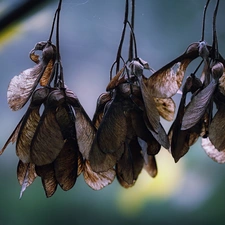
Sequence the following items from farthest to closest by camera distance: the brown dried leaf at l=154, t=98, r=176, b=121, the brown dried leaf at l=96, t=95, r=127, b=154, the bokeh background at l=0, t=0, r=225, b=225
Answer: the bokeh background at l=0, t=0, r=225, b=225 → the brown dried leaf at l=154, t=98, r=176, b=121 → the brown dried leaf at l=96, t=95, r=127, b=154

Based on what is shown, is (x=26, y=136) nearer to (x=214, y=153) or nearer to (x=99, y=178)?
(x=99, y=178)

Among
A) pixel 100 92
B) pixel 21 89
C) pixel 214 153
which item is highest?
pixel 100 92

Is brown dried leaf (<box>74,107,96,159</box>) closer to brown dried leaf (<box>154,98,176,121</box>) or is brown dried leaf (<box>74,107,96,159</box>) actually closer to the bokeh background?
brown dried leaf (<box>154,98,176,121</box>)

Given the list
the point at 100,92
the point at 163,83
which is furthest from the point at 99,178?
the point at 100,92

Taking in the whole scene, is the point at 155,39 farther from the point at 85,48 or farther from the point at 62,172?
the point at 62,172

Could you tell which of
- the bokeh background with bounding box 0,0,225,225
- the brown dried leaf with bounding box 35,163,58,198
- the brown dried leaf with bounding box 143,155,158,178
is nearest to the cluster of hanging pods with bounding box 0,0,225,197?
the brown dried leaf with bounding box 35,163,58,198

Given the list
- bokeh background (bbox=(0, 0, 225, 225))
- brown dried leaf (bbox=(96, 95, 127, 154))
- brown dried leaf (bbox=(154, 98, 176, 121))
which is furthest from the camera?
bokeh background (bbox=(0, 0, 225, 225))

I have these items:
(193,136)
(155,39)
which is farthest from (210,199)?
(193,136)
